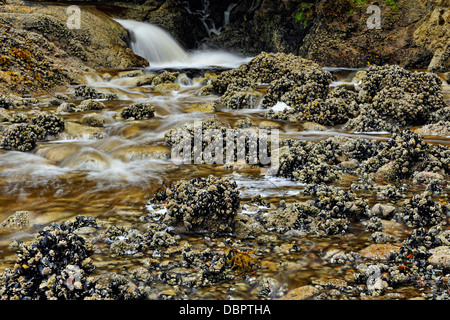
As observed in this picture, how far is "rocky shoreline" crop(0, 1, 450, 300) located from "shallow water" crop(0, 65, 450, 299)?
0.10 ft

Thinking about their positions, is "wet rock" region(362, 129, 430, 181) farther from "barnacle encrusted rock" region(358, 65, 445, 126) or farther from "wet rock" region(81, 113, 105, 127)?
"wet rock" region(81, 113, 105, 127)

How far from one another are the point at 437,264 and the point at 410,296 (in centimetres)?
53

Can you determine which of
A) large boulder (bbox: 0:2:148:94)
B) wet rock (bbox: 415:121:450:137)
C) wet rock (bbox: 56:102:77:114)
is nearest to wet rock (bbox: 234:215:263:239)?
wet rock (bbox: 415:121:450:137)

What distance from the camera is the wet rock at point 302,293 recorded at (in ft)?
8.52

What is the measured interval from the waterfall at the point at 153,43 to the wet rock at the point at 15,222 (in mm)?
18898

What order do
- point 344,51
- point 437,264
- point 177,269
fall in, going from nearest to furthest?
point 437,264, point 177,269, point 344,51

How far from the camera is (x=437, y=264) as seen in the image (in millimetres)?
2812

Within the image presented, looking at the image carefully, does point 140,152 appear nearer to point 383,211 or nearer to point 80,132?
point 80,132

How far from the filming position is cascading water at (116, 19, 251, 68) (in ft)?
71.9

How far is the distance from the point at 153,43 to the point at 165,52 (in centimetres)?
103

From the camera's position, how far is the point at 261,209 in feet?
14.2

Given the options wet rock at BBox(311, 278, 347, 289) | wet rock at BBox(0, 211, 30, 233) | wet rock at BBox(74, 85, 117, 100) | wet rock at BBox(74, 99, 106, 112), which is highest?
wet rock at BBox(74, 85, 117, 100)
